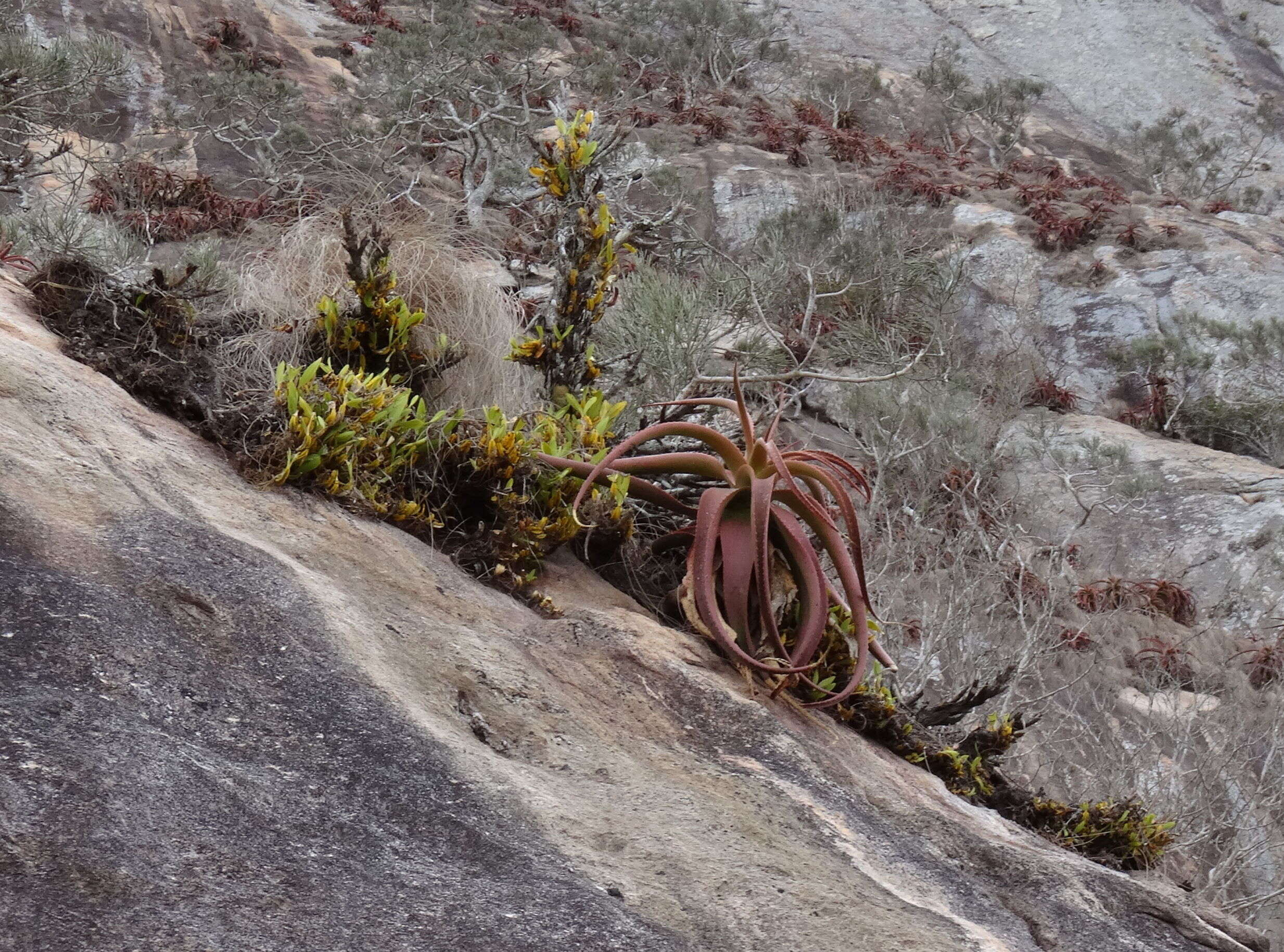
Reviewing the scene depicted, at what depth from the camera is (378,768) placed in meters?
1.98

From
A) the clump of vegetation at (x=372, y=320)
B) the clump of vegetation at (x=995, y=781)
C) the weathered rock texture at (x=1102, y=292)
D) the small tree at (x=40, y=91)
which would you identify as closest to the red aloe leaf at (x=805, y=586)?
the clump of vegetation at (x=995, y=781)

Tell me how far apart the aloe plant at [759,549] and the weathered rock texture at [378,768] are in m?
0.13

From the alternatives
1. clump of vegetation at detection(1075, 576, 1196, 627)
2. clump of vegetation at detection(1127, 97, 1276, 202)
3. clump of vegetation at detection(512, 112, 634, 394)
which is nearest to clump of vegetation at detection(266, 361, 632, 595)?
clump of vegetation at detection(512, 112, 634, 394)

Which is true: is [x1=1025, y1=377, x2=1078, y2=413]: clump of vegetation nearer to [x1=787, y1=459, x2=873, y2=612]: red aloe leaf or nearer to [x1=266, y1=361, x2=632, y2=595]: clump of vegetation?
[x1=787, y1=459, x2=873, y2=612]: red aloe leaf

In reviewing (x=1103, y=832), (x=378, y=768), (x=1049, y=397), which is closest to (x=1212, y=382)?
(x=1049, y=397)

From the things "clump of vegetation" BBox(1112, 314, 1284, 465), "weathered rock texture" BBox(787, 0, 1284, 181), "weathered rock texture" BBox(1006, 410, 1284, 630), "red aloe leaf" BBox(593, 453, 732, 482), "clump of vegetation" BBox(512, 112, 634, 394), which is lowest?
"weathered rock texture" BBox(1006, 410, 1284, 630)

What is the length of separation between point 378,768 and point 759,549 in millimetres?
1272

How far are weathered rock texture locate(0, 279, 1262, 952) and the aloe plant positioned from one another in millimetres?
134

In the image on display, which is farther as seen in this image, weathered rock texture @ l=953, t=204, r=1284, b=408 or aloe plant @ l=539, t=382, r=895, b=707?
weathered rock texture @ l=953, t=204, r=1284, b=408

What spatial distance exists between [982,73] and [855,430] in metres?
21.8

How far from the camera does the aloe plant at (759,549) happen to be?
2.93m

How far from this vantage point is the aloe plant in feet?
9.62

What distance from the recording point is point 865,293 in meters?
16.1

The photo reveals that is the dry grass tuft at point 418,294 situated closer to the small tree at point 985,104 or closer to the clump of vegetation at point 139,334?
the clump of vegetation at point 139,334
